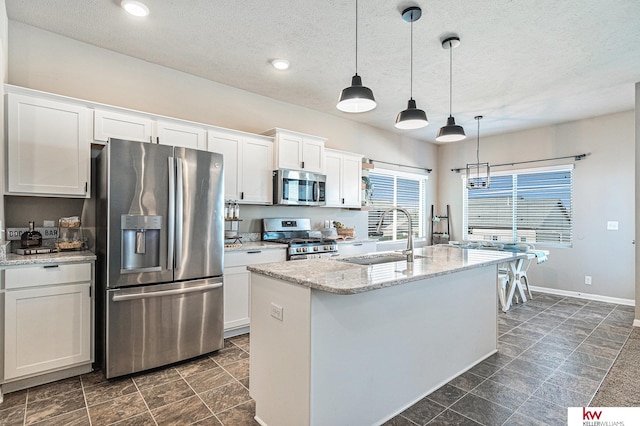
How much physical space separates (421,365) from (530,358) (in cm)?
141

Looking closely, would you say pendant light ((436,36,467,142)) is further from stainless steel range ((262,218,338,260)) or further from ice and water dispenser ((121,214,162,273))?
ice and water dispenser ((121,214,162,273))

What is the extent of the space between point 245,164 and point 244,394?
247cm

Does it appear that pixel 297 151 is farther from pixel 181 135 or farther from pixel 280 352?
pixel 280 352

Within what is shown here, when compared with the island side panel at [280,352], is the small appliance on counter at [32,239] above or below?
above

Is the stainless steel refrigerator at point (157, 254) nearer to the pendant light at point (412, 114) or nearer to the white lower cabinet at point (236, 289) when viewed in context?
the white lower cabinet at point (236, 289)

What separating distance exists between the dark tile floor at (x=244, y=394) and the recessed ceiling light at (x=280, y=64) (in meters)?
2.95

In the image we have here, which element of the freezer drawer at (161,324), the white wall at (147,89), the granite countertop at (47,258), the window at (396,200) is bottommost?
the freezer drawer at (161,324)

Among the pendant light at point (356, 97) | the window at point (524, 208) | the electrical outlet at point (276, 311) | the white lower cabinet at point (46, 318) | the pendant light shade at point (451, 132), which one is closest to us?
the electrical outlet at point (276, 311)

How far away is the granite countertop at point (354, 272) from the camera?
65.8 inches

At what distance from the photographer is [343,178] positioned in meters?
5.10

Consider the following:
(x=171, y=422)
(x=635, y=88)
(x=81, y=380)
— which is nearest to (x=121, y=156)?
(x=81, y=380)

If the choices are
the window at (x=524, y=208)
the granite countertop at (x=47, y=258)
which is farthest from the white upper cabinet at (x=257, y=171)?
the window at (x=524, y=208)

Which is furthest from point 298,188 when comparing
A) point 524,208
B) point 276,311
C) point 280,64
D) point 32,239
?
point 524,208

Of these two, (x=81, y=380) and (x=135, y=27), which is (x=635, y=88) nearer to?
(x=135, y=27)
